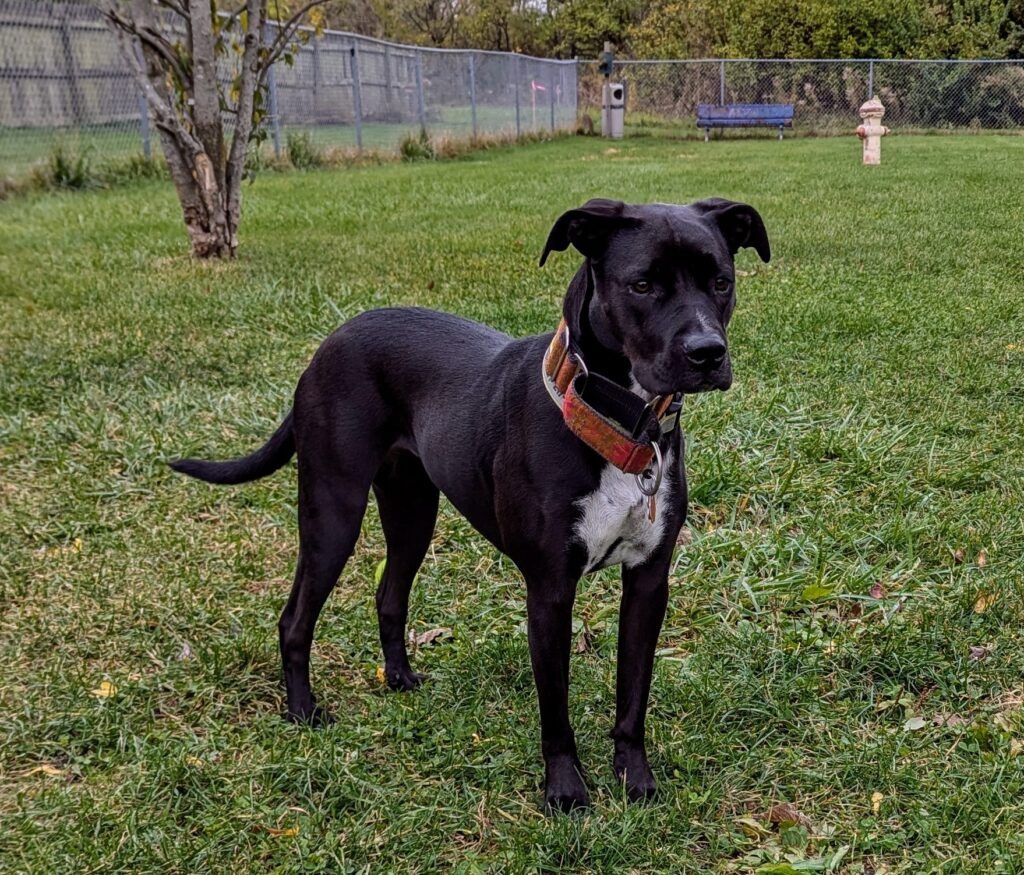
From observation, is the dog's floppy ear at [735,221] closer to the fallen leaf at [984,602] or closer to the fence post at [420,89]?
the fallen leaf at [984,602]

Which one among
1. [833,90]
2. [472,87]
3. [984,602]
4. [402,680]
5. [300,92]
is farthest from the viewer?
[833,90]

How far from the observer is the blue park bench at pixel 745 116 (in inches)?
1007

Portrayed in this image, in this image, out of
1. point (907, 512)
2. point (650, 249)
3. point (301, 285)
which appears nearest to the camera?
point (650, 249)

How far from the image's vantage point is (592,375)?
2.36 m

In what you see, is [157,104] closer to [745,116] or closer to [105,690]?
[105,690]

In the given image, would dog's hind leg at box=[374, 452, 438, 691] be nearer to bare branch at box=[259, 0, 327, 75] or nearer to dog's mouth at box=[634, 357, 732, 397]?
dog's mouth at box=[634, 357, 732, 397]

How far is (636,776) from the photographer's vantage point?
2658 millimetres

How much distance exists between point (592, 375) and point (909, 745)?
1410 millimetres

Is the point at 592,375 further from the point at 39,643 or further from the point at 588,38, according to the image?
the point at 588,38

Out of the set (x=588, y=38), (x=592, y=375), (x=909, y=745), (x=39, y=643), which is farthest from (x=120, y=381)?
(x=588, y=38)

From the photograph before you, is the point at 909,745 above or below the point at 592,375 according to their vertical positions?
below

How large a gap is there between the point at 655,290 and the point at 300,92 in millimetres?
18113

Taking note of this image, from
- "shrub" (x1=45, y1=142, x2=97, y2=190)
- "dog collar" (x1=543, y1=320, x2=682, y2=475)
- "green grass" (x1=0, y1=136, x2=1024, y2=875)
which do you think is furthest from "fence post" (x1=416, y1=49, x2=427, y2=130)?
"dog collar" (x1=543, y1=320, x2=682, y2=475)

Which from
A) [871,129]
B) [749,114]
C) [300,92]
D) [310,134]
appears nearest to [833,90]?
[749,114]
